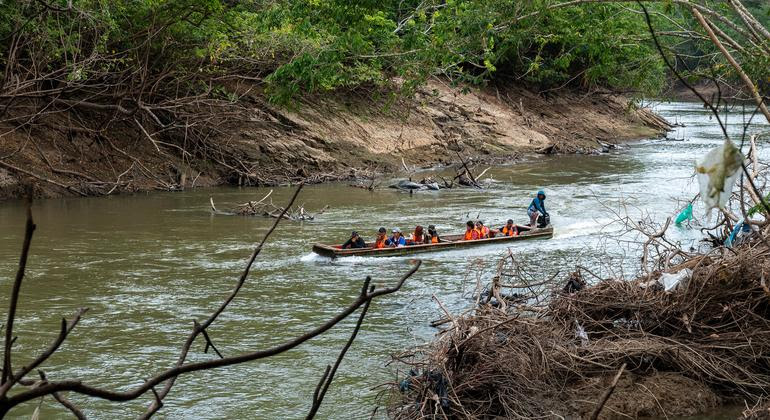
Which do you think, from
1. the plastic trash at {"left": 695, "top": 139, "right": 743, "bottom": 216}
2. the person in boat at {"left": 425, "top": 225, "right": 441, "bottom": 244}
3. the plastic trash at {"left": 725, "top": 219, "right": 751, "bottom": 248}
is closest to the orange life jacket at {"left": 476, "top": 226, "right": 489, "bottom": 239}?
the person in boat at {"left": 425, "top": 225, "right": 441, "bottom": 244}

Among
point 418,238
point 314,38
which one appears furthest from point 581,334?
point 314,38

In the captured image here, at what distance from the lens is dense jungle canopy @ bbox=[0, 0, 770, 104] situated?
1310cm

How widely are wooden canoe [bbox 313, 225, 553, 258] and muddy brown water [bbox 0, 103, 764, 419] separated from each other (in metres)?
0.19

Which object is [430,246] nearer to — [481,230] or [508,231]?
[481,230]

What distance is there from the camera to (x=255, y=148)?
2984cm

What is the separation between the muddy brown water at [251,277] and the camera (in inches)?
440

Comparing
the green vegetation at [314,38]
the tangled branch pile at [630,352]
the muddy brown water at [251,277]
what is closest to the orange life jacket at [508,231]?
the muddy brown water at [251,277]

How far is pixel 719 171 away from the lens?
2631 millimetres

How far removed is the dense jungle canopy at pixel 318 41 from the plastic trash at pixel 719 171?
6580mm

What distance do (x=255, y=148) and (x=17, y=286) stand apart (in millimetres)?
28240

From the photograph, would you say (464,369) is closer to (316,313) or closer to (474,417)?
(474,417)

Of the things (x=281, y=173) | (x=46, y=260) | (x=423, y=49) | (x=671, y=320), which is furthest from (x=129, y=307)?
(x=281, y=173)

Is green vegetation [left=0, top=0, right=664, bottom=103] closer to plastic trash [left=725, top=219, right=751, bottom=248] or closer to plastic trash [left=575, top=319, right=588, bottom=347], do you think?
plastic trash [left=725, top=219, right=751, bottom=248]

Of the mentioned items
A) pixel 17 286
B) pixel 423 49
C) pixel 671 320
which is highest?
pixel 423 49
